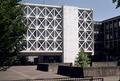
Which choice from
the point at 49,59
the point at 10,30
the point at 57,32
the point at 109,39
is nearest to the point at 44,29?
the point at 57,32

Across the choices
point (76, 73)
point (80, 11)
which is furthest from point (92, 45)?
point (76, 73)

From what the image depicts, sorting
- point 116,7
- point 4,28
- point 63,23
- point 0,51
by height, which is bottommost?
point 0,51

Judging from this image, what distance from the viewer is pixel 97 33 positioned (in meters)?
110

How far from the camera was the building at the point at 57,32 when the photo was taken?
90625 mm

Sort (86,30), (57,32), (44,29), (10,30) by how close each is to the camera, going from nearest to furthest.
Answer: (10,30) → (44,29) → (57,32) → (86,30)

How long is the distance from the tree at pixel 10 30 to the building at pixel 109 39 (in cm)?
7611

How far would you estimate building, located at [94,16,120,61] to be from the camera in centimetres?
9896

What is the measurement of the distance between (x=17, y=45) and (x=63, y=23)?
2990 inches

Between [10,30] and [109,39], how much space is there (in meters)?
89.7

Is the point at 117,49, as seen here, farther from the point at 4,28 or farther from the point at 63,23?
the point at 4,28

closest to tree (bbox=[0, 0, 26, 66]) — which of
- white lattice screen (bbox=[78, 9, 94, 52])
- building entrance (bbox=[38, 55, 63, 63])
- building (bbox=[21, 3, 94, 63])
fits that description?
building (bbox=[21, 3, 94, 63])

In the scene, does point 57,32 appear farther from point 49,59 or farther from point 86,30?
point 49,59

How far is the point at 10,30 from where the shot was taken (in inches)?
733

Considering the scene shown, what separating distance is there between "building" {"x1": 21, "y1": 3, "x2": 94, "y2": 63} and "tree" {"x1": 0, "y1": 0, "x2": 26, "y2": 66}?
219 feet
